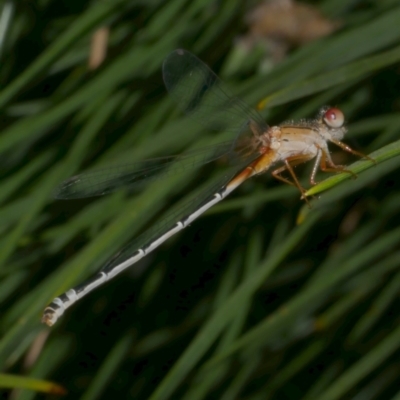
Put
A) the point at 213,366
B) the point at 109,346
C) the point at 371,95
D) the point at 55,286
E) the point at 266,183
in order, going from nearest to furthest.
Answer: the point at 55,286 → the point at 213,366 → the point at 371,95 → the point at 109,346 → the point at 266,183

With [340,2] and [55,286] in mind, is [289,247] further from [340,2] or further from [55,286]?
[340,2]

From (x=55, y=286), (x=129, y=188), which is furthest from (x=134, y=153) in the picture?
(x=55, y=286)

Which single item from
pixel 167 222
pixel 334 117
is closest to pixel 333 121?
pixel 334 117

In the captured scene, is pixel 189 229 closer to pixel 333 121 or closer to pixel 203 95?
pixel 203 95

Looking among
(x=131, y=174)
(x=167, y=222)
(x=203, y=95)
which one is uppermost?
(x=203, y=95)

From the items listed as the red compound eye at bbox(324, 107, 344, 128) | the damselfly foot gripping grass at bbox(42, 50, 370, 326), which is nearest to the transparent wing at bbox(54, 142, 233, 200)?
the damselfly foot gripping grass at bbox(42, 50, 370, 326)

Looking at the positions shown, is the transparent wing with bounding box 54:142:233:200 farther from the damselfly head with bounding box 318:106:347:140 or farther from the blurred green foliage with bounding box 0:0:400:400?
the damselfly head with bounding box 318:106:347:140

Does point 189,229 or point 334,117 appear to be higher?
point 189,229
